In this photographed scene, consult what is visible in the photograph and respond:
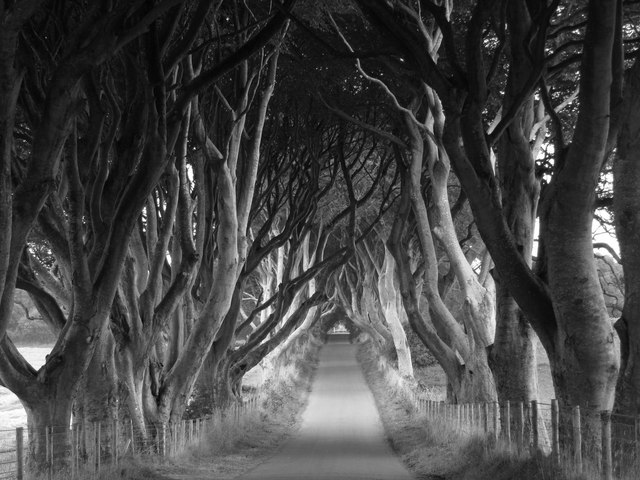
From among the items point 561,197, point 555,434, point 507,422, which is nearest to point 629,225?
point 561,197

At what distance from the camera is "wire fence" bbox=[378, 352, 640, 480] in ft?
24.5

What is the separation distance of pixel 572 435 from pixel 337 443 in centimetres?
1345

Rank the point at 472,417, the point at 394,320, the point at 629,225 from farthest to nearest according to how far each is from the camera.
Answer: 1. the point at 394,320
2. the point at 472,417
3. the point at 629,225

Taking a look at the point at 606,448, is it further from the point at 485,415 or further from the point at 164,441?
the point at 164,441

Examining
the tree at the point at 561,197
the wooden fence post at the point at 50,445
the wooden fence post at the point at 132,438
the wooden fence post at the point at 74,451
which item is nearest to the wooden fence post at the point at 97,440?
the wooden fence post at the point at 74,451

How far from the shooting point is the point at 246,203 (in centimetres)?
1622

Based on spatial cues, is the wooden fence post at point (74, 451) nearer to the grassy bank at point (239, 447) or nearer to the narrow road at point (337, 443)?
the grassy bank at point (239, 447)

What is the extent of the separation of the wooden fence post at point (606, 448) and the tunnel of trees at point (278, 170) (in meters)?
0.25

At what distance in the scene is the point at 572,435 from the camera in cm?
870

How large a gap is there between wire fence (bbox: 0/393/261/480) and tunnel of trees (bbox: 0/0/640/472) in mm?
227

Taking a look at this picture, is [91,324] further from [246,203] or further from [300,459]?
[300,459]

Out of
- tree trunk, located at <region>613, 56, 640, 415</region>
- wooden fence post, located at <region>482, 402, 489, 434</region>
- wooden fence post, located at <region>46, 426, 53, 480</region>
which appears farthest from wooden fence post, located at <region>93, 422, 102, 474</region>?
tree trunk, located at <region>613, 56, 640, 415</region>

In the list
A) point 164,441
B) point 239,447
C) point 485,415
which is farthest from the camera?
point 239,447

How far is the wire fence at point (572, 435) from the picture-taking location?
24.5 ft
